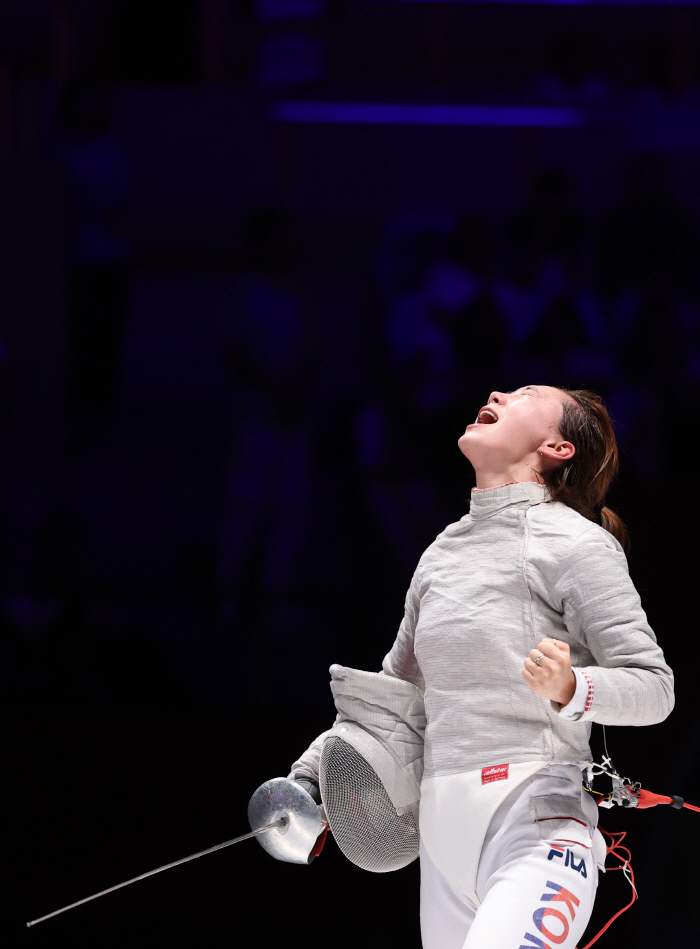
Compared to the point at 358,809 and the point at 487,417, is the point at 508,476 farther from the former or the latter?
the point at 358,809

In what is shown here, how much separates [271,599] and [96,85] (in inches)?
67.7

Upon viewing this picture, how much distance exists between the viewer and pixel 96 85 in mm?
3508

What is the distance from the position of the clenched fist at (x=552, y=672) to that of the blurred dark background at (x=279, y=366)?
4.72 ft

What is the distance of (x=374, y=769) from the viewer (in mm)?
1582

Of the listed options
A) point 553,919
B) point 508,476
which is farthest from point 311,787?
point 508,476

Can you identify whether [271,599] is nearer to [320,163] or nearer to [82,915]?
[82,915]

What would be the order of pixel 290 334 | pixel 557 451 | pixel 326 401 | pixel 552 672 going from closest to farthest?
pixel 552 672 < pixel 557 451 < pixel 326 401 < pixel 290 334

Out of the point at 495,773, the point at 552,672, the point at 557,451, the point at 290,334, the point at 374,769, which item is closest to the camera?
the point at 552,672

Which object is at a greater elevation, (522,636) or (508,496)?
(508,496)

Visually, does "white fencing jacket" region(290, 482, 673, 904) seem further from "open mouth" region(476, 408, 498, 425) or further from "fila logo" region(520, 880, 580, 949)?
"open mouth" region(476, 408, 498, 425)

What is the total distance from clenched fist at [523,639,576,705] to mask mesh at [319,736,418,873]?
0.36 metres

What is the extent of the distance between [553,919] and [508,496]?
0.58 m

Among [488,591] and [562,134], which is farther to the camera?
[562,134]

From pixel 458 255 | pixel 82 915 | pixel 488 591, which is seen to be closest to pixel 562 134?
pixel 458 255
